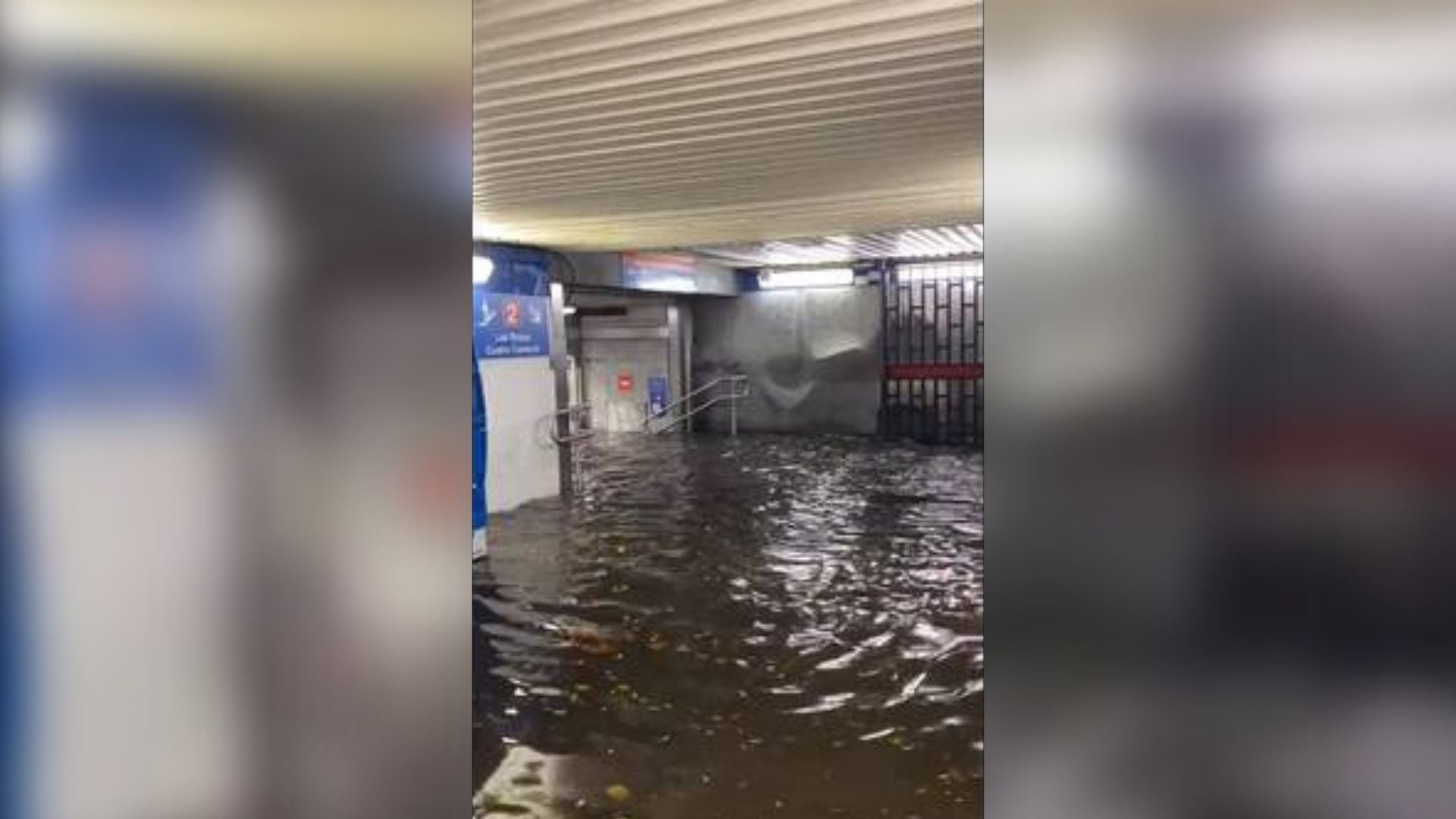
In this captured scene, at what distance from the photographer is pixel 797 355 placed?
574 inches

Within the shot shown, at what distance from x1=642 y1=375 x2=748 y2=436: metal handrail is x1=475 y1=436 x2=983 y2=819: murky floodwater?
247 inches

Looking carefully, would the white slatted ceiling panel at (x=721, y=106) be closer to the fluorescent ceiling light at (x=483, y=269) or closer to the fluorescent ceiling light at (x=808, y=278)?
the fluorescent ceiling light at (x=483, y=269)

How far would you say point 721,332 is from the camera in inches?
590

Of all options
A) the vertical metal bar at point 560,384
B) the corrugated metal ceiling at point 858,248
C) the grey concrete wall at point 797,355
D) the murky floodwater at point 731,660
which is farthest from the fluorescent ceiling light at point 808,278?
the murky floodwater at point 731,660

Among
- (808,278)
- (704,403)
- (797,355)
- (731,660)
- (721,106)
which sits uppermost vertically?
(808,278)
